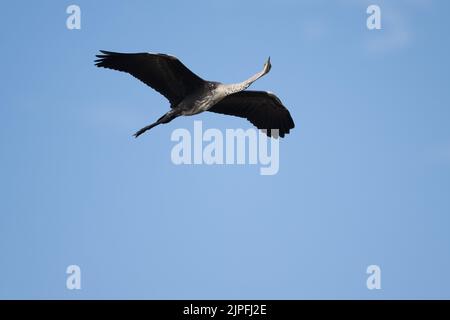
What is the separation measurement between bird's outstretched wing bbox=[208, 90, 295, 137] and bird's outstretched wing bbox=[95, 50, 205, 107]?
1.90 m

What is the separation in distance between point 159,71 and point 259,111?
3.17 metres

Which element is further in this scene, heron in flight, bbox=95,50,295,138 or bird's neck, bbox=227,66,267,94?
heron in flight, bbox=95,50,295,138

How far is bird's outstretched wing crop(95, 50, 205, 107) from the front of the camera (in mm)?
20975

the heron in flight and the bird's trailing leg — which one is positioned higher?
the heron in flight

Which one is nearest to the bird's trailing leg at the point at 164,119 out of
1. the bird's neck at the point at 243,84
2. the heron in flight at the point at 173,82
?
the heron in flight at the point at 173,82

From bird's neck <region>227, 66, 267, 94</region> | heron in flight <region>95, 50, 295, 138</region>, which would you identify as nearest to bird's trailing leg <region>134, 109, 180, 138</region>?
heron in flight <region>95, 50, 295, 138</region>

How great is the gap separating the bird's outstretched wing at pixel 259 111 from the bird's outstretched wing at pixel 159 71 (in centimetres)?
190

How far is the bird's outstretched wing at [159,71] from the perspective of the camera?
68.8 ft

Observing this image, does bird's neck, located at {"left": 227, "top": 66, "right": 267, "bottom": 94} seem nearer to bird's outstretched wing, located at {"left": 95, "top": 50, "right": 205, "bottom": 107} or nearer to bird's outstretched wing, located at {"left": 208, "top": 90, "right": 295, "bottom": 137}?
bird's outstretched wing, located at {"left": 95, "top": 50, "right": 205, "bottom": 107}

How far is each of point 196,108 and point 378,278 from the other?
17.8 ft
